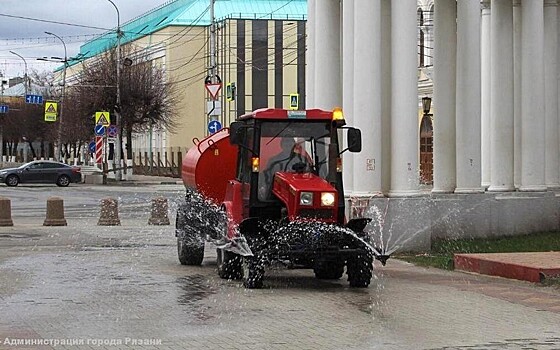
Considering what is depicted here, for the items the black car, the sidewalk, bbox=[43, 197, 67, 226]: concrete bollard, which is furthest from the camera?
the black car

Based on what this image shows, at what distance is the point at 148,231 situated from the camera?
28.7 metres

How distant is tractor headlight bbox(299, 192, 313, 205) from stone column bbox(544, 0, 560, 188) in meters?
14.4

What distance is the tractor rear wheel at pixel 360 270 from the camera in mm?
16203

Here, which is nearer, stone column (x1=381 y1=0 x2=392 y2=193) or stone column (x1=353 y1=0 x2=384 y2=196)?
stone column (x1=353 y1=0 x2=384 y2=196)

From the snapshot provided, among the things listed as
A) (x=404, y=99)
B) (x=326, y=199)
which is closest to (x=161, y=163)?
(x=404, y=99)

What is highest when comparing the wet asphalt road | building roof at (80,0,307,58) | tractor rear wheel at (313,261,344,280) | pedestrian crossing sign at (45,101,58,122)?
building roof at (80,0,307,58)

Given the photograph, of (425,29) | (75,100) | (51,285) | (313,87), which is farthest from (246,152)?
(75,100)

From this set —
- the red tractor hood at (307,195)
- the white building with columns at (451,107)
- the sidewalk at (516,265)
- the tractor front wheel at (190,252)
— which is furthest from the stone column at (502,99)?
Answer: the red tractor hood at (307,195)

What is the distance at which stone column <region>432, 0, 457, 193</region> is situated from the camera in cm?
2538

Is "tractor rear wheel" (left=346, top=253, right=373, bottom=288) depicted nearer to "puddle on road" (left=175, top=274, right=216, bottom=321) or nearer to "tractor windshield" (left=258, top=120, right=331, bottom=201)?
"tractor windshield" (left=258, top=120, right=331, bottom=201)

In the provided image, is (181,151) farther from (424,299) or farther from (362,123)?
(424,299)

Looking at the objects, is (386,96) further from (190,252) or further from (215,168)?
(190,252)

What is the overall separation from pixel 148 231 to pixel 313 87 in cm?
614

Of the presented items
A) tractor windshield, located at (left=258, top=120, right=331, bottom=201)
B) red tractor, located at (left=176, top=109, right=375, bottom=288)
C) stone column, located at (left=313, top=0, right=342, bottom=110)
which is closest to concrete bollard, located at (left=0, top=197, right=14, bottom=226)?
Result: stone column, located at (left=313, top=0, right=342, bottom=110)
